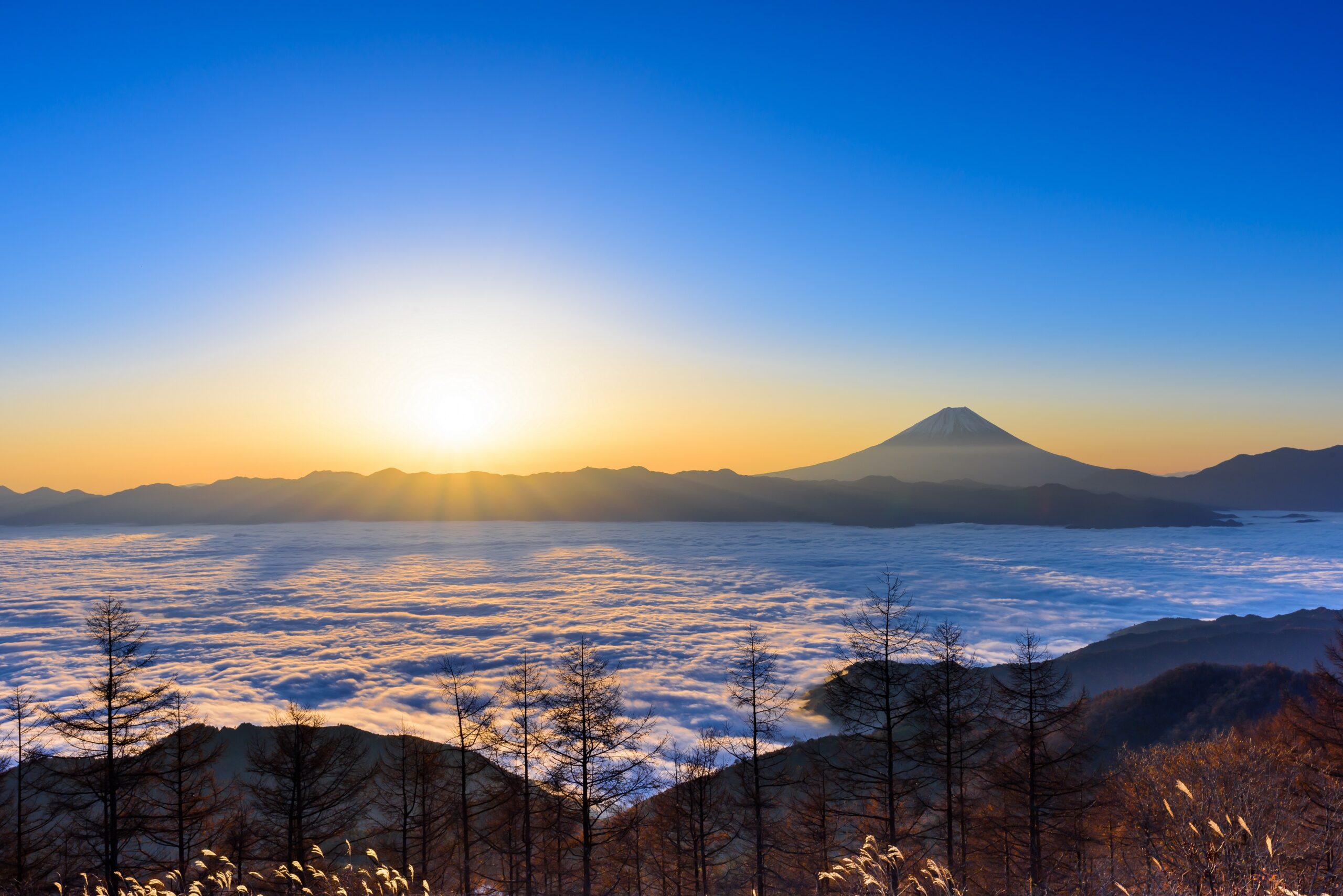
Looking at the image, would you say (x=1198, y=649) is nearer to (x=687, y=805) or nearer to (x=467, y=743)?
(x=687, y=805)

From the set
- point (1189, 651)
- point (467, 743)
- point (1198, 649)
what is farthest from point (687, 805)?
point (1198, 649)

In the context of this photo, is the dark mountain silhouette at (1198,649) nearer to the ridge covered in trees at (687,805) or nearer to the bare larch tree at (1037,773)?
the ridge covered in trees at (687,805)

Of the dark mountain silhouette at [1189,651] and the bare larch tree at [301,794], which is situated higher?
the bare larch tree at [301,794]

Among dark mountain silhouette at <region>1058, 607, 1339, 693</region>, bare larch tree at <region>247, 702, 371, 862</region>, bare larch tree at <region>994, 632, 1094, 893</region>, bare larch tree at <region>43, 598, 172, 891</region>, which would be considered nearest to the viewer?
bare larch tree at <region>43, 598, 172, 891</region>

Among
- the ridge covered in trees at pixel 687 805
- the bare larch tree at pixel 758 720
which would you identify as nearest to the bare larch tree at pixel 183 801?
the ridge covered in trees at pixel 687 805

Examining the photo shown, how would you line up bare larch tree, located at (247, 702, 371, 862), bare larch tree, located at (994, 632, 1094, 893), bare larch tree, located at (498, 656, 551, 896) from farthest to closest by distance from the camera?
bare larch tree, located at (498, 656, 551, 896) < bare larch tree, located at (247, 702, 371, 862) < bare larch tree, located at (994, 632, 1094, 893)

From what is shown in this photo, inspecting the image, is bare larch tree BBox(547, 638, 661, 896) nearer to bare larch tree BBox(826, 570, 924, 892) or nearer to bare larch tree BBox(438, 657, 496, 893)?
bare larch tree BBox(438, 657, 496, 893)

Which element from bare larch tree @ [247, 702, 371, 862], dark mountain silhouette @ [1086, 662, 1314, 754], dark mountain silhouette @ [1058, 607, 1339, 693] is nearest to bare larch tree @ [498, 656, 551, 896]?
bare larch tree @ [247, 702, 371, 862]

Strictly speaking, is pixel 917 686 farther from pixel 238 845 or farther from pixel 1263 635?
pixel 238 845

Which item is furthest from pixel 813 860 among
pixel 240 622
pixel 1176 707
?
pixel 240 622

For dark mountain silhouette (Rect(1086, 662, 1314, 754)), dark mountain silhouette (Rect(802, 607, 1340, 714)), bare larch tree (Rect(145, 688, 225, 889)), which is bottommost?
dark mountain silhouette (Rect(802, 607, 1340, 714))

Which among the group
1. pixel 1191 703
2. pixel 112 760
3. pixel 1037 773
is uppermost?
pixel 112 760

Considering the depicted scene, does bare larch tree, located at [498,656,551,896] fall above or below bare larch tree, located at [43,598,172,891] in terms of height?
below

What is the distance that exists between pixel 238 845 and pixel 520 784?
9.73 meters
